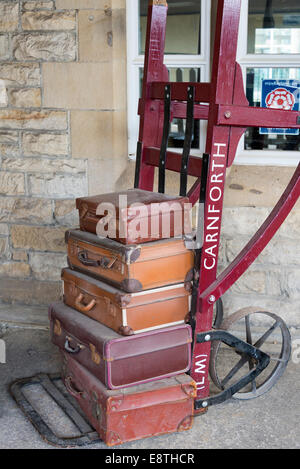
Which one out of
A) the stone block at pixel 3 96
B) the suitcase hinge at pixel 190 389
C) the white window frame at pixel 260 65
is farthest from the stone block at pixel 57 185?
the suitcase hinge at pixel 190 389

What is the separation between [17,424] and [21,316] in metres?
1.39

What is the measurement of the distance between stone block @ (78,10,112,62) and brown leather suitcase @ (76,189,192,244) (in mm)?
1296

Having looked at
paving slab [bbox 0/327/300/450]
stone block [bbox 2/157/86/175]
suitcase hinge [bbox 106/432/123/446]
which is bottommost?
paving slab [bbox 0/327/300/450]

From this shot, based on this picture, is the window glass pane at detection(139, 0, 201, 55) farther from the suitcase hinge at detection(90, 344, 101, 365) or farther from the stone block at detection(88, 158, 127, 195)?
the suitcase hinge at detection(90, 344, 101, 365)

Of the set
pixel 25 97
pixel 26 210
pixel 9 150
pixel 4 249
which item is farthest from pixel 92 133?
pixel 4 249

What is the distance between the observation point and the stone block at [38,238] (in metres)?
4.24

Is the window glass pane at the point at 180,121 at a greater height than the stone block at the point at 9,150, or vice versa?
the window glass pane at the point at 180,121

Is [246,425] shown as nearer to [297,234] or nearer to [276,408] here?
[276,408]

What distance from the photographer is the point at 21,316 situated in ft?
14.3

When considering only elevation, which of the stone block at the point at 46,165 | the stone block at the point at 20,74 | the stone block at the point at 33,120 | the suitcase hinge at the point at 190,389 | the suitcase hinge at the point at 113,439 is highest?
the stone block at the point at 20,74

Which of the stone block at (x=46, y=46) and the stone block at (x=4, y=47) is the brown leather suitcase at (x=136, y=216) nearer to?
the stone block at (x=46, y=46)

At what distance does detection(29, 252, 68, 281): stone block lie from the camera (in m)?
4.28

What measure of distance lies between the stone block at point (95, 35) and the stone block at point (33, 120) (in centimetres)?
44

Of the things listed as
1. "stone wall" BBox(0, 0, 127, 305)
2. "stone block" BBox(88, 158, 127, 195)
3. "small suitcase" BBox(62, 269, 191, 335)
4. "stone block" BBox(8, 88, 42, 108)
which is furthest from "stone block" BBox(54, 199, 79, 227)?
"small suitcase" BBox(62, 269, 191, 335)
